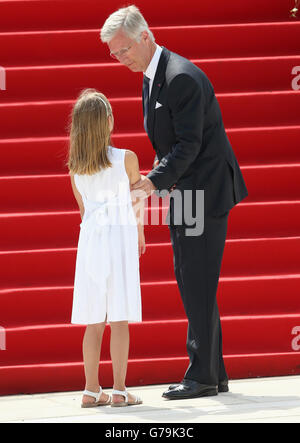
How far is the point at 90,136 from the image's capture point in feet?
11.1

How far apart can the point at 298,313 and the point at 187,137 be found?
1273mm

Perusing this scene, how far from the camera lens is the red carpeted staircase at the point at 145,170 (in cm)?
405

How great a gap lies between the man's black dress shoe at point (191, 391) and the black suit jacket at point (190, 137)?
2.23 feet

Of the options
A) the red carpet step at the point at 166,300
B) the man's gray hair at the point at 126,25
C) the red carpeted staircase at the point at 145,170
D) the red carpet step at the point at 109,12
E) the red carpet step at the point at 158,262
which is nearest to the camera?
the man's gray hair at the point at 126,25

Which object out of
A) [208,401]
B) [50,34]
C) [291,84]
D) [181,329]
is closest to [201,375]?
[208,401]

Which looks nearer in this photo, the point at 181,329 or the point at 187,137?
the point at 187,137

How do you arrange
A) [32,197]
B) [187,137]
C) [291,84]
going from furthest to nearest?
[291,84] → [32,197] → [187,137]

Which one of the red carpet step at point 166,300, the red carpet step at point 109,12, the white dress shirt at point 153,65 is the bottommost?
the red carpet step at point 166,300

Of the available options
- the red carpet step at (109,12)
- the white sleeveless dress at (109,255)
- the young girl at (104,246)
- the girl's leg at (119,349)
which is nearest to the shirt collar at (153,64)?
the young girl at (104,246)

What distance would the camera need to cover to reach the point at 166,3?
5625 millimetres

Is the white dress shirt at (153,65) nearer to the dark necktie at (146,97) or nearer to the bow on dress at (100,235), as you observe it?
the dark necktie at (146,97)

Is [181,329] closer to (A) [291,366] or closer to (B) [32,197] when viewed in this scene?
(A) [291,366]

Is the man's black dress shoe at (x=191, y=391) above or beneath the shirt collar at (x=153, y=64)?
beneath
